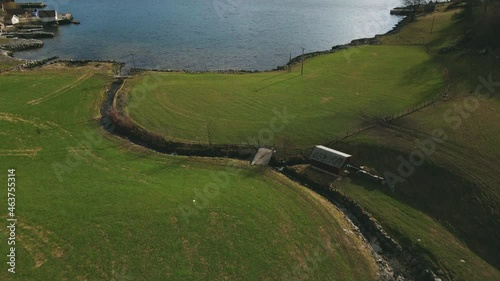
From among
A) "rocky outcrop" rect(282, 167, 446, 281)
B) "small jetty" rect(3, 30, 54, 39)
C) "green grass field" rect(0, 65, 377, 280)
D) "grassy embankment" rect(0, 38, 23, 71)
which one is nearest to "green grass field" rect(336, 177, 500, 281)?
"rocky outcrop" rect(282, 167, 446, 281)

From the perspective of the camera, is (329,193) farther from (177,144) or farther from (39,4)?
(39,4)

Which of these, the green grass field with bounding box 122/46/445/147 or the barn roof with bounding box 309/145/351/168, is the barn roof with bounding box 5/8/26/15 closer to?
the green grass field with bounding box 122/46/445/147

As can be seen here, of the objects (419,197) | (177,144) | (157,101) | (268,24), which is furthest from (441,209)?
(268,24)

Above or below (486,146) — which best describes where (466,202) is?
below

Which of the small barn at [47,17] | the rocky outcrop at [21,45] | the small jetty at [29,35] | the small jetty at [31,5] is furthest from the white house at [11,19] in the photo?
the small jetty at [31,5]

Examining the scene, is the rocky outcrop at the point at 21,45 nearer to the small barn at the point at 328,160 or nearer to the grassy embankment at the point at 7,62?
the grassy embankment at the point at 7,62

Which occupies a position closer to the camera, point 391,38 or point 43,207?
point 43,207
